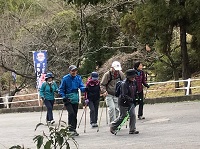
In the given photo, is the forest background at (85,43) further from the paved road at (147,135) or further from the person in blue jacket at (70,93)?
the person in blue jacket at (70,93)

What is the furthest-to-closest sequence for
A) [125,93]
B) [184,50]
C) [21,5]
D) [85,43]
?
[21,5], [85,43], [184,50], [125,93]

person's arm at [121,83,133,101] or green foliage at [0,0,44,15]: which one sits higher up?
Result: green foliage at [0,0,44,15]

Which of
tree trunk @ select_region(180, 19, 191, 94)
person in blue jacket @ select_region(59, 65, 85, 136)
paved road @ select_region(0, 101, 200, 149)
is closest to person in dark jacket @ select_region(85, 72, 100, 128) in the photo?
paved road @ select_region(0, 101, 200, 149)

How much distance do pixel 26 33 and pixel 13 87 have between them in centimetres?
550

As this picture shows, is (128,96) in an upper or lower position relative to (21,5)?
lower

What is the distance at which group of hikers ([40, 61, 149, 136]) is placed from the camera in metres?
9.88

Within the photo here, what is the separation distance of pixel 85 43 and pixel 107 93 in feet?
46.4

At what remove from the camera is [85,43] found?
2544cm

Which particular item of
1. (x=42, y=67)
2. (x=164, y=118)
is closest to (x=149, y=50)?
(x=42, y=67)

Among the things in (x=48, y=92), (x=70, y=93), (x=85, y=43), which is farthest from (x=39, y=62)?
(x=70, y=93)

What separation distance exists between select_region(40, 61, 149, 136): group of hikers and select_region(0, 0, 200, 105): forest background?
294 inches

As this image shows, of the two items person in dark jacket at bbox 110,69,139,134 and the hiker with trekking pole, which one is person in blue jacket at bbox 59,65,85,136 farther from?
person in dark jacket at bbox 110,69,139,134

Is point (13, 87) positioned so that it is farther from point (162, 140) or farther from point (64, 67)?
point (162, 140)

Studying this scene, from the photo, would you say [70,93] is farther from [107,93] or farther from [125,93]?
[125,93]
